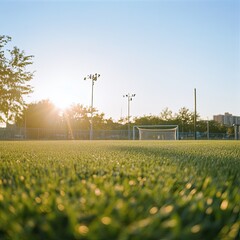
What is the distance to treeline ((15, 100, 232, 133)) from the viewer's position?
60844mm

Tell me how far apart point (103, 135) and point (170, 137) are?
586 inches

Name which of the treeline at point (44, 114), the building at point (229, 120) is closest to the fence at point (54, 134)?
the treeline at point (44, 114)

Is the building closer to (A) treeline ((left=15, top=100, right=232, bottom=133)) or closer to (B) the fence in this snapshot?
(A) treeline ((left=15, top=100, right=232, bottom=133))

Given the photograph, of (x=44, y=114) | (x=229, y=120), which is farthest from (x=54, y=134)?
(x=229, y=120)

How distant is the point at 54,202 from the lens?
82 centimetres

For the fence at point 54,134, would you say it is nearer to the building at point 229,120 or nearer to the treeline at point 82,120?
the treeline at point 82,120

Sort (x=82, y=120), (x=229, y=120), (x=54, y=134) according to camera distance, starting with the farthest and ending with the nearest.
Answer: (x=229, y=120) → (x=82, y=120) → (x=54, y=134)

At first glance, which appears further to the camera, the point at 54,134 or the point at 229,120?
the point at 229,120

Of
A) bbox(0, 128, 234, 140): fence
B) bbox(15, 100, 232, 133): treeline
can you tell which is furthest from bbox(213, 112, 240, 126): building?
bbox(0, 128, 234, 140): fence

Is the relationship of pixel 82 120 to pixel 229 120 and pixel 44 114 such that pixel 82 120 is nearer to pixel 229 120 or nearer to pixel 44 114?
pixel 44 114

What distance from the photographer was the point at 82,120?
7350cm

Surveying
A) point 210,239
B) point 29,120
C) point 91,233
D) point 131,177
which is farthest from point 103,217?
point 29,120

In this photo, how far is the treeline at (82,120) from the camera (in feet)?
200

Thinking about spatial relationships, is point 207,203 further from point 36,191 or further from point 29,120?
point 29,120
